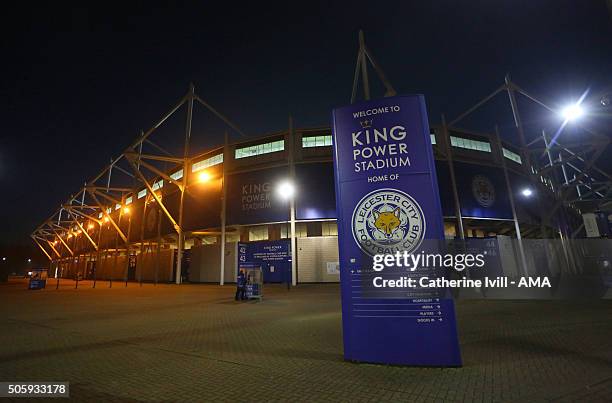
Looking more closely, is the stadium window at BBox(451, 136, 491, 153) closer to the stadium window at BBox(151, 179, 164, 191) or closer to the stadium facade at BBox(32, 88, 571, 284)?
the stadium facade at BBox(32, 88, 571, 284)

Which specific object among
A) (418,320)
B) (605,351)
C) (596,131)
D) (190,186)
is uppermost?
(596,131)

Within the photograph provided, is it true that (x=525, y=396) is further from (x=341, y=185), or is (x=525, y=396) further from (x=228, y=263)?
(x=228, y=263)

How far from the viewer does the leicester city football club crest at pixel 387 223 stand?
504 cm

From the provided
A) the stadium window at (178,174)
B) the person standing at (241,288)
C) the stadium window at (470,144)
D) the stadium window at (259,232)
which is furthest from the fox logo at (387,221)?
the stadium window at (178,174)

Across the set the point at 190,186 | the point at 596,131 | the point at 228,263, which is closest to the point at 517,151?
the point at 596,131

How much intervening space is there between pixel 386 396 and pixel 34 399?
15.4ft

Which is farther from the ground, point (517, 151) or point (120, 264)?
point (517, 151)

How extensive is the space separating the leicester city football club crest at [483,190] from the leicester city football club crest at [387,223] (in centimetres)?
3009

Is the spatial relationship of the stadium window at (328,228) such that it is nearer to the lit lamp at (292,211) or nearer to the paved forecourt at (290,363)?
the lit lamp at (292,211)

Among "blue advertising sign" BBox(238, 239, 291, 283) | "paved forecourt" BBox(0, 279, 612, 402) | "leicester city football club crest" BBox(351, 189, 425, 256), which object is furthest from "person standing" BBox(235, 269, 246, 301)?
"leicester city football club crest" BBox(351, 189, 425, 256)

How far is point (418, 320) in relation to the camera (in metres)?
4.80

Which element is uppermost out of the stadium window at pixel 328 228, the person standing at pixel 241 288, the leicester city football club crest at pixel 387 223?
the stadium window at pixel 328 228

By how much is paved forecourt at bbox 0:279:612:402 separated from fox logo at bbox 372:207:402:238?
224cm

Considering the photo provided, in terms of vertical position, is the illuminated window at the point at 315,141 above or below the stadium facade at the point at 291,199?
above
